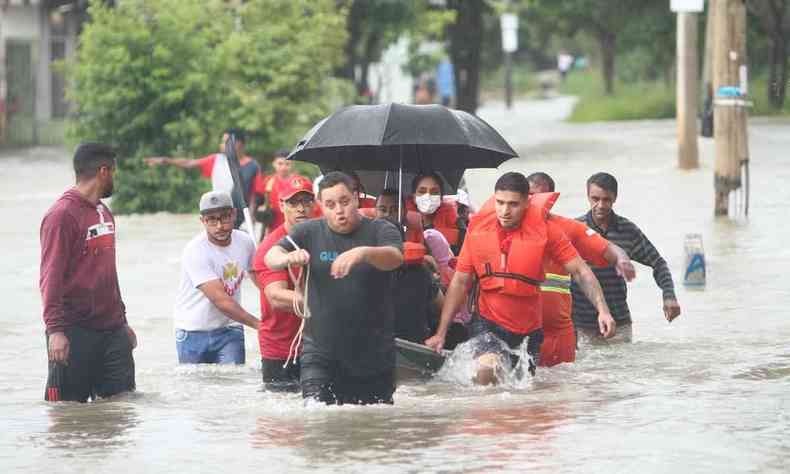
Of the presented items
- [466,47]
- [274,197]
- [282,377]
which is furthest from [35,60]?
[282,377]

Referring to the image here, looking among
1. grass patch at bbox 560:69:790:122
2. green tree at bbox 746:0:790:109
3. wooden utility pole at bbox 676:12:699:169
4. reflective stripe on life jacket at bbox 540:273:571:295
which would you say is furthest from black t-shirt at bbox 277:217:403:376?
green tree at bbox 746:0:790:109

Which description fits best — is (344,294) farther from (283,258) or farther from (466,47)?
(466,47)

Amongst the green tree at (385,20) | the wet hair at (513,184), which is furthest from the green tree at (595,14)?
the wet hair at (513,184)

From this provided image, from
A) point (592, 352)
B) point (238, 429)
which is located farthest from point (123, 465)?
point (592, 352)

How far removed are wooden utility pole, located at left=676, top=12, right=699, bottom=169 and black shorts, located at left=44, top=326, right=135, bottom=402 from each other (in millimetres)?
19637

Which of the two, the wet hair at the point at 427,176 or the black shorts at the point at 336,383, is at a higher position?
the wet hair at the point at 427,176

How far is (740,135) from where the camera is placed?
22.7m

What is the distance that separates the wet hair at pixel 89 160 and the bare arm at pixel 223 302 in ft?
4.15

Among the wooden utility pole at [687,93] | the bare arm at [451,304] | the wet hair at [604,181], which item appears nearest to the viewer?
the bare arm at [451,304]

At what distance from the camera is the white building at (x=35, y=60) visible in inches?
1704

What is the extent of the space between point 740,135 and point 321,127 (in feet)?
38.1

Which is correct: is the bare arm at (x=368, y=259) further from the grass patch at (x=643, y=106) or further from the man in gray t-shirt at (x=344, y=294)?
the grass patch at (x=643, y=106)

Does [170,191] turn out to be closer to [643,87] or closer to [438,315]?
[438,315]

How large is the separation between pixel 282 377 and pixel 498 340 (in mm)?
1343
